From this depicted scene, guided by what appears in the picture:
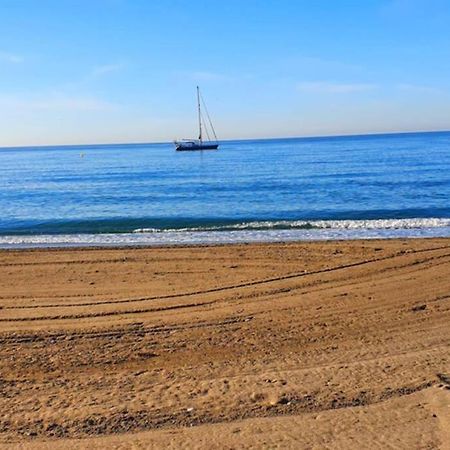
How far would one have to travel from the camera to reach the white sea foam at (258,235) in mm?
17734

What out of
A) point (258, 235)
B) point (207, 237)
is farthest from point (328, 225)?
point (207, 237)

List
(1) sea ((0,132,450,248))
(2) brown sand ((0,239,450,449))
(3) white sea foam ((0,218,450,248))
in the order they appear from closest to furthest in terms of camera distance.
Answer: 1. (2) brown sand ((0,239,450,449))
2. (3) white sea foam ((0,218,450,248))
3. (1) sea ((0,132,450,248))

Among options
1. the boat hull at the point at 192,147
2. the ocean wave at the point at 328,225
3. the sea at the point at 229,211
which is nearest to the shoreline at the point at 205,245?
the sea at the point at 229,211

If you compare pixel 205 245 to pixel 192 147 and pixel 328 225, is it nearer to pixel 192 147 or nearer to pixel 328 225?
pixel 328 225

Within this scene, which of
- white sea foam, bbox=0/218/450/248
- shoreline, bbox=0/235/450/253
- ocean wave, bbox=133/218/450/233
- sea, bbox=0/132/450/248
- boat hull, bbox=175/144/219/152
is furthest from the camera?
boat hull, bbox=175/144/219/152

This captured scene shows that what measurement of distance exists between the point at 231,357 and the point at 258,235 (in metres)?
11.9

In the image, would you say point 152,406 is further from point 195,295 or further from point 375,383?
point 195,295

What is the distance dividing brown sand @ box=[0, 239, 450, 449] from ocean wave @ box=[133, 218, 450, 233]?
24.1 ft

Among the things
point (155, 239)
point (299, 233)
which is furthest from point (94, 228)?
point (299, 233)

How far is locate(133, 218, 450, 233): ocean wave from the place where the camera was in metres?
19.9

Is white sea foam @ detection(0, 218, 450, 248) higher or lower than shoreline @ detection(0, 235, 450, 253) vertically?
lower

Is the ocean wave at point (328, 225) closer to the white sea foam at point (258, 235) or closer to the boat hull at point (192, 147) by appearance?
the white sea foam at point (258, 235)

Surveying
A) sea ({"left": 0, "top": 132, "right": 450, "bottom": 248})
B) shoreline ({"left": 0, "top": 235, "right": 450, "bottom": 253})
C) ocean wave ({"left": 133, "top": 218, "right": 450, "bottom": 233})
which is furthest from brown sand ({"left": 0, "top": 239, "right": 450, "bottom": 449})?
ocean wave ({"left": 133, "top": 218, "right": 450, "bottom": 233})

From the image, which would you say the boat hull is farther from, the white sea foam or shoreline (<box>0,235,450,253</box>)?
shoreline (<box>0,235,450,253</box>)
